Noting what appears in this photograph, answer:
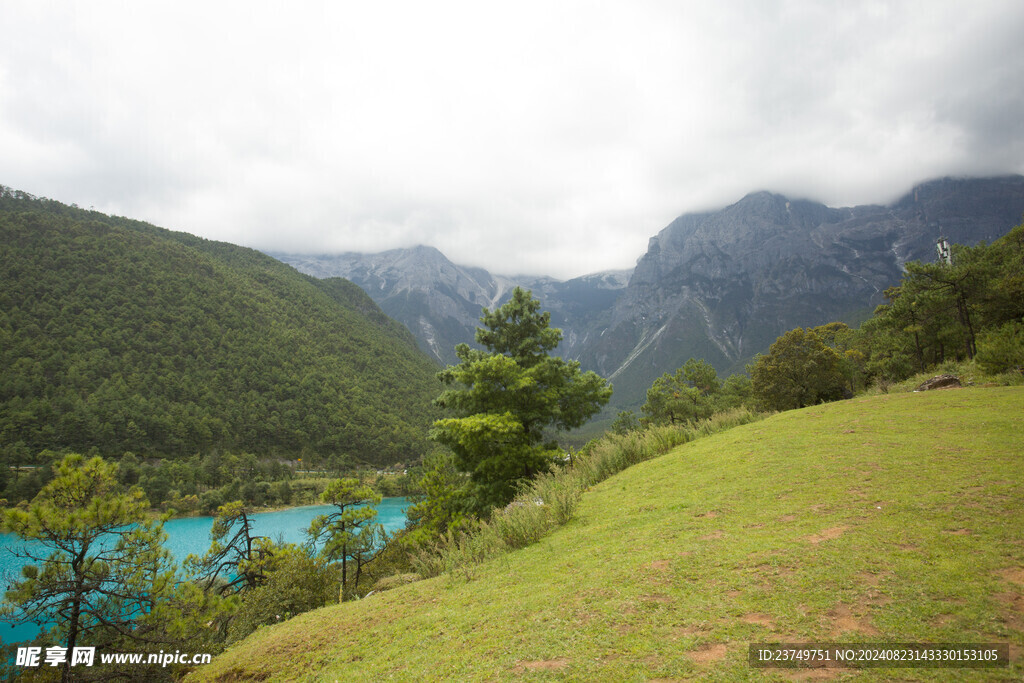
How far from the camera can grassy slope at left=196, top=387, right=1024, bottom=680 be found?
3.18 meters

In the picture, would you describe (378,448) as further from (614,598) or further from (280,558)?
(614,598)

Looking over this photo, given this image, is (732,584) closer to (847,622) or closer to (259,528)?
(847,622)

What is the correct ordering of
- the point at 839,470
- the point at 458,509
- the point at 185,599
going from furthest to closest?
the point at 458,509
the point at 185,599
the point at 839,470

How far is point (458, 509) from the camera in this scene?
17375 mm

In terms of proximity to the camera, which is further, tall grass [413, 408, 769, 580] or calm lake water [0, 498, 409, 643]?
calm lake water [0, 498, 409, 643]

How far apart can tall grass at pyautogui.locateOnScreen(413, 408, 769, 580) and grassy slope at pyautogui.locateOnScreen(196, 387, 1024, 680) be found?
1.37 feet

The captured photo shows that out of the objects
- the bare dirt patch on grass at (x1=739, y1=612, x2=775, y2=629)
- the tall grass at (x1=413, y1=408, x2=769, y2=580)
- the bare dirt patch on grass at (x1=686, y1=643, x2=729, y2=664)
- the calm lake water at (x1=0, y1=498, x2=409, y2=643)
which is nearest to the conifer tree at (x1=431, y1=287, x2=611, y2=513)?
the tall grass at (x1=413, y1=408, x2=769, y2=580)

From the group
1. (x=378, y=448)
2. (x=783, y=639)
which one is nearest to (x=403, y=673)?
(x=783, y=639)

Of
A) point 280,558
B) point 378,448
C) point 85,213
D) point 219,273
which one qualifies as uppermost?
point 85,213

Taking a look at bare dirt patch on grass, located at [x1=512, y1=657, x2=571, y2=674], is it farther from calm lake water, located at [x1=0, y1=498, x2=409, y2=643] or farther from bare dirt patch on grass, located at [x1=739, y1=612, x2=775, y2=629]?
calm lake water, located at [x1=0, y1=498, x2=409, y2=643]

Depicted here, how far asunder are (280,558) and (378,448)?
91158 mm

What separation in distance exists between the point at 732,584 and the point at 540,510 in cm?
434

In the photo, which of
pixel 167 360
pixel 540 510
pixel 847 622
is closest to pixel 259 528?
pixel 540 510

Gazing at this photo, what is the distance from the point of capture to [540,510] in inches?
316
